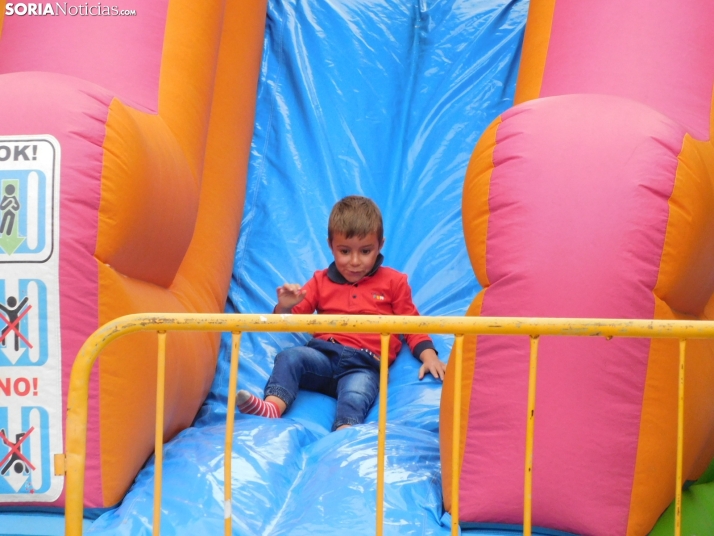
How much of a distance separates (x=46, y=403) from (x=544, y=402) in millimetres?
1024

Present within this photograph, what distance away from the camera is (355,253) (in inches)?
108

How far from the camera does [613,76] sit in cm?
223

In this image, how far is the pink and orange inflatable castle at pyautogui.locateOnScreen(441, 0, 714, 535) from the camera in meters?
1.77

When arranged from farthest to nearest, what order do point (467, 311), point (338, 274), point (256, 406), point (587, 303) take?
point (338, 274) → point (256, 406) → point (467, 311) → point (587, 303)

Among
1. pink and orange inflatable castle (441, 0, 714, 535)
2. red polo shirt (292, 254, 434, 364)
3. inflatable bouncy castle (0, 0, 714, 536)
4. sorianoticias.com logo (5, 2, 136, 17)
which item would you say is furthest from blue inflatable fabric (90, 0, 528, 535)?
sorianoticias.com logo (5, 2, 136, 17)

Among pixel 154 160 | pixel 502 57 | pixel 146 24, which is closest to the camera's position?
pixel 154 160

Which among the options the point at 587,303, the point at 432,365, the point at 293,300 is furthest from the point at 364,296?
the point at 587,303

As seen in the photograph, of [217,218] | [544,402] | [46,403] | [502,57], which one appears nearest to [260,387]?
[217,218]

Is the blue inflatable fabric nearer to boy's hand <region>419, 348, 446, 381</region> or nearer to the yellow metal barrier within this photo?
boy's hand <region>419, 348, 446, 381</region>

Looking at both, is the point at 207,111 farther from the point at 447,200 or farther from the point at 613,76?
the point at 613,76

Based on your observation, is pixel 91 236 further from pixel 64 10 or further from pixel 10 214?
pixel 64 10

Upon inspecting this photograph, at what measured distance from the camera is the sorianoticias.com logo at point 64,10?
2.44m

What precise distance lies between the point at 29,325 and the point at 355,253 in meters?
1.16

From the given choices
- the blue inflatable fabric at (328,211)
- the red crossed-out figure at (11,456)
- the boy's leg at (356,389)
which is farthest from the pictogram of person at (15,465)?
the boy's leg at (356,389)
